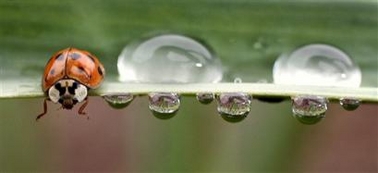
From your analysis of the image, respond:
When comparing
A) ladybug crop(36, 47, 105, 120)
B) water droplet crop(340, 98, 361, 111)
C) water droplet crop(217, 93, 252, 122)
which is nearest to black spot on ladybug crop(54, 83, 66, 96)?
ladybug crop(36, 47, 105, 120)

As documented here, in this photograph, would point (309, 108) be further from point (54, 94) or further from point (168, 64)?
point (54, 94)

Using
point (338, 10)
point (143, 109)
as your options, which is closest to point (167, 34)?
point (338, 10)

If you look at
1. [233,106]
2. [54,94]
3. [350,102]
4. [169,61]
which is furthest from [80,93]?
[350,102]

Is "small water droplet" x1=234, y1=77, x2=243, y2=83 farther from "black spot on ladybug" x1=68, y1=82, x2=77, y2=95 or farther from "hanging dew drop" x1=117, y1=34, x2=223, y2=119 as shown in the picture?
"black spot on ladybug" x1=68, y1=82, x2=77, y2=95

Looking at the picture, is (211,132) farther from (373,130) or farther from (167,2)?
(373,130)

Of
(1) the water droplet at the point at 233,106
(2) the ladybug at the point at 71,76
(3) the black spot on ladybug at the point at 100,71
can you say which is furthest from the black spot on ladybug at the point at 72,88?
(1) the water droplet at the point at 233,106

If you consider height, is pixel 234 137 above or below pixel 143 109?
below

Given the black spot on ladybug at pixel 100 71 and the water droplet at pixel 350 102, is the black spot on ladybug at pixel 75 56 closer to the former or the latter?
the black spot on ladybug at pixel 100 71
